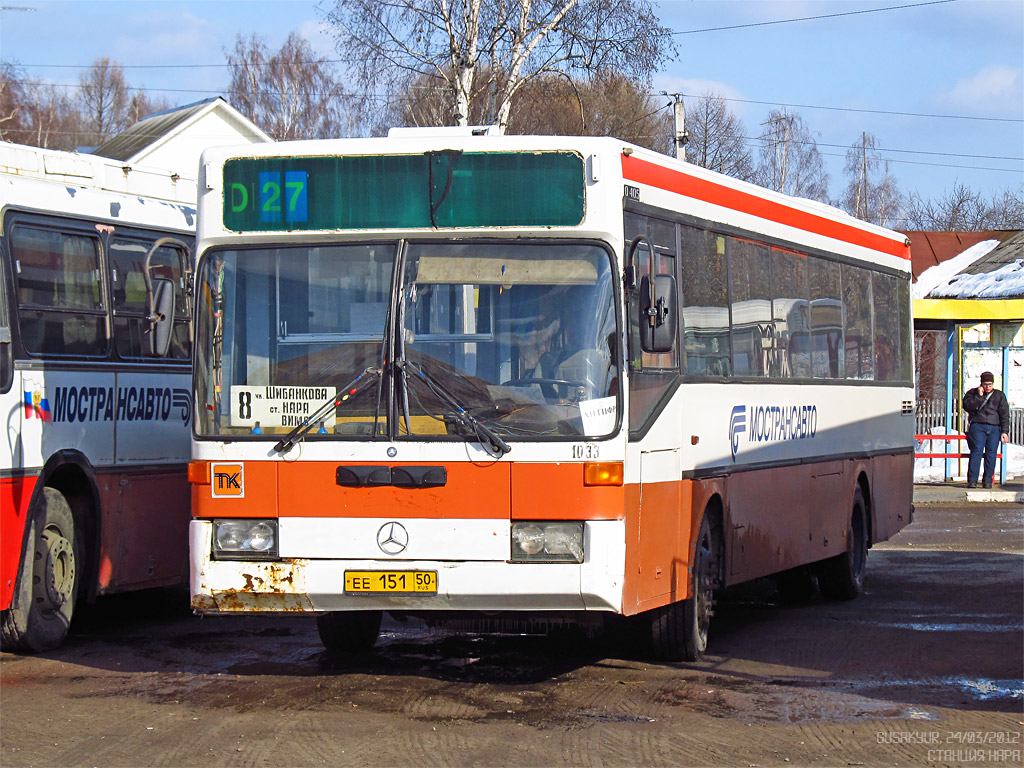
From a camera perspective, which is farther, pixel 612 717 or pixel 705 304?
pixel 705 304

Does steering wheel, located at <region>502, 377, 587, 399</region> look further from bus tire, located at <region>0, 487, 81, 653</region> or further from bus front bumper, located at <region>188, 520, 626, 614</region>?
bus tire, located at <region>0, 487, 81, 653</region>

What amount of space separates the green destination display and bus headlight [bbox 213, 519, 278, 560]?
1.69 metres

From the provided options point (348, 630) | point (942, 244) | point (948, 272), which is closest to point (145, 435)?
point (348, 630)

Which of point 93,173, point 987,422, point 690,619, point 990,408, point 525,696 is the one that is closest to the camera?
point 525,696

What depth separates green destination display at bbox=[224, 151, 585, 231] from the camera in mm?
8016

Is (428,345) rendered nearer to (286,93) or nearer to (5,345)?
(5,345)

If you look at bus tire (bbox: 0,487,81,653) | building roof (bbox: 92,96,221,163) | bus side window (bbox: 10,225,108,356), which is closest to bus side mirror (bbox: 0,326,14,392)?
bus side window (bbox: 10,225,108,356)

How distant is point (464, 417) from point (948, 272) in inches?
1579

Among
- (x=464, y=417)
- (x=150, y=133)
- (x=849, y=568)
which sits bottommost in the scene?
(x=849, y=568)

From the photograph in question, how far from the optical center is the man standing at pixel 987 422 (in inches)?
952

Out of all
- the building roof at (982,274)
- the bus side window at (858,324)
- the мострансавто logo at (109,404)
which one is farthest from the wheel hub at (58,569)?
the building roof at (982,274)

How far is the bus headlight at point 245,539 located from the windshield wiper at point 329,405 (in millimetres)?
449

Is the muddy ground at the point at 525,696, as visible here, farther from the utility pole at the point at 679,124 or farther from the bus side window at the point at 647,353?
the utility pole at the point at 679,124

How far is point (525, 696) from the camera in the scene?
827 centimetres
